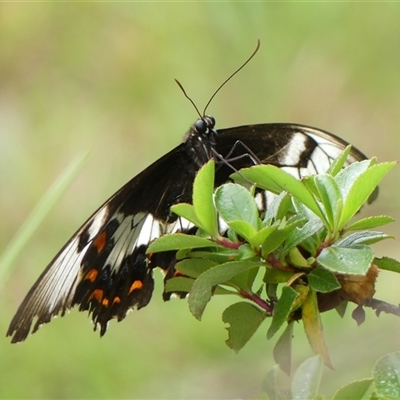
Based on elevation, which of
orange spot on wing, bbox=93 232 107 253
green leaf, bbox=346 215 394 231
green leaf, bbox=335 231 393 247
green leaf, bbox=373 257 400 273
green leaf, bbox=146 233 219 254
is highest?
orange spot on wing, bbox=93 232 107 253

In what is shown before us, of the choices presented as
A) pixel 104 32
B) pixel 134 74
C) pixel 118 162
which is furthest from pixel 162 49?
pixel 118 162

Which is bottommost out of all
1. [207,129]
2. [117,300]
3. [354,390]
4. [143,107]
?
[354,390]

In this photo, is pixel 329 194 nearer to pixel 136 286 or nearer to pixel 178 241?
pixel 178 241

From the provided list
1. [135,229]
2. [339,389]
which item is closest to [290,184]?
[339,389]

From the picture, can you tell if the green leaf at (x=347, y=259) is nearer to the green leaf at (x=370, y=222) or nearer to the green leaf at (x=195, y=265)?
the green leaf at (x=370, y=222)

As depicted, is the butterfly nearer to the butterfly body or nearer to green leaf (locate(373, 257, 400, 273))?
the butterfly body

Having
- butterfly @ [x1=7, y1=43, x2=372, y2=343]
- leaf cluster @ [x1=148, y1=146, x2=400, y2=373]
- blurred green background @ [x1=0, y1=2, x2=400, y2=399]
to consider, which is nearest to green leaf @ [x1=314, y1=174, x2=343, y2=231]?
leaf cluster @ [x1=148, y1=146, x2=400, y2=373]
